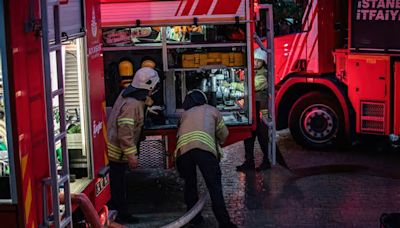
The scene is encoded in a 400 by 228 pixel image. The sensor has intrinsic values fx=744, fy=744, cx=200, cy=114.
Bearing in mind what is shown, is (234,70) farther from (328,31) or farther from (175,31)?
(328,31)

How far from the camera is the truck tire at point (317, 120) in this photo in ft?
35.9

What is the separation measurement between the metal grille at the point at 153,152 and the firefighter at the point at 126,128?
3.31ft

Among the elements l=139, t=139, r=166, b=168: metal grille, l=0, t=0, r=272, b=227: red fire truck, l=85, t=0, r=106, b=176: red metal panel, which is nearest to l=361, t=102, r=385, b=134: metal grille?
l=0, t=0, r=272, b=227: red fire truck

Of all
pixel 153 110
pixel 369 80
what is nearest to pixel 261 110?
pixel 369 80

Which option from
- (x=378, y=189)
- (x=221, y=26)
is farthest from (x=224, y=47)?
(x=378, y=189)

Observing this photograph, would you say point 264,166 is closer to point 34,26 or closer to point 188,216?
point 188,216

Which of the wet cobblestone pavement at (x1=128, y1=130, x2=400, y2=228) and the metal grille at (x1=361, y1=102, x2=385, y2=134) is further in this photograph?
the metal grille at (x1=361, y1=102, x2=385, y2=134)

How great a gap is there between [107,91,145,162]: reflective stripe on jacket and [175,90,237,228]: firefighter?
45 cm

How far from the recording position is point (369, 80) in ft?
33.7

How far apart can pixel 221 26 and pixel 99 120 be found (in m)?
3.33

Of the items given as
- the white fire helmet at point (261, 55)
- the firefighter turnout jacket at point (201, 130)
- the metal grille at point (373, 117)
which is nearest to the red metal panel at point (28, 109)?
the firefighter turnout jacket at point (201, 130)

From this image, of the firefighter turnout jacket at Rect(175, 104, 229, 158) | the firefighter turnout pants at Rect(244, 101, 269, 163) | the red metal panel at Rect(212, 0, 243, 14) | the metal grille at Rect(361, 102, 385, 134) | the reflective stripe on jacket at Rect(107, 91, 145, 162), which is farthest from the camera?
the metal grille at Rect(361, 102, 385, 134)

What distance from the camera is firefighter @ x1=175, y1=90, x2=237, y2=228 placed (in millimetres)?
7195

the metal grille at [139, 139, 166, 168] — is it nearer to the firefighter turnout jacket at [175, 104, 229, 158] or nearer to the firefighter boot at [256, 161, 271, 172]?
the firefighter turnout jacket at [175, 104, 229, 158]
